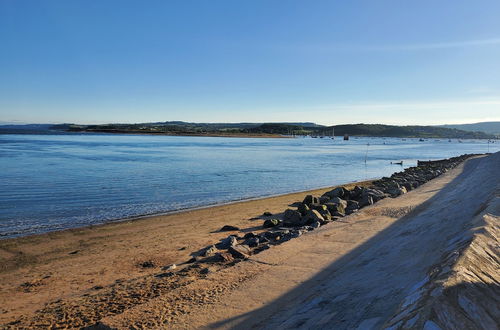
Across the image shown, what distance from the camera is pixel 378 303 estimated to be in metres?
4.01

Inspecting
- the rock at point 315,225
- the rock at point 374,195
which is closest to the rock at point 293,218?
the rock at point 315,225

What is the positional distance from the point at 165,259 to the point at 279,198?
36.7 feet

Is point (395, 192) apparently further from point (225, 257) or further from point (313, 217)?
point (225, 257)

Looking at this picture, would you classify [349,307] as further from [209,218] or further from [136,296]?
[209,218]

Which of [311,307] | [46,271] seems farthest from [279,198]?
[311,307]

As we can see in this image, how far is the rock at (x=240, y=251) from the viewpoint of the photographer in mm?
8359

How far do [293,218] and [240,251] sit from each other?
385cm

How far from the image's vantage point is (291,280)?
6203 mm

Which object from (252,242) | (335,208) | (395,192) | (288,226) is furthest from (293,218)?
(395,192)

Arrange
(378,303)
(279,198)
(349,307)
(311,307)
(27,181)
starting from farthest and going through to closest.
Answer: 1. (27,181)
2. (279,198)
3. (311,307)
4. (349,307)
5. (378,303)

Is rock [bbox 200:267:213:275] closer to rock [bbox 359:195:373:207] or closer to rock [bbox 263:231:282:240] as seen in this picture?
rock [bbox 263:231:282:240]

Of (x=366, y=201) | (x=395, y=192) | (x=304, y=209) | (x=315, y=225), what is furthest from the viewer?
(x=395, y=192)

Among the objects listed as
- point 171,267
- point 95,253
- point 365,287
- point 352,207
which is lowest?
point 95,253

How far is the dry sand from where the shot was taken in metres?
3.32
